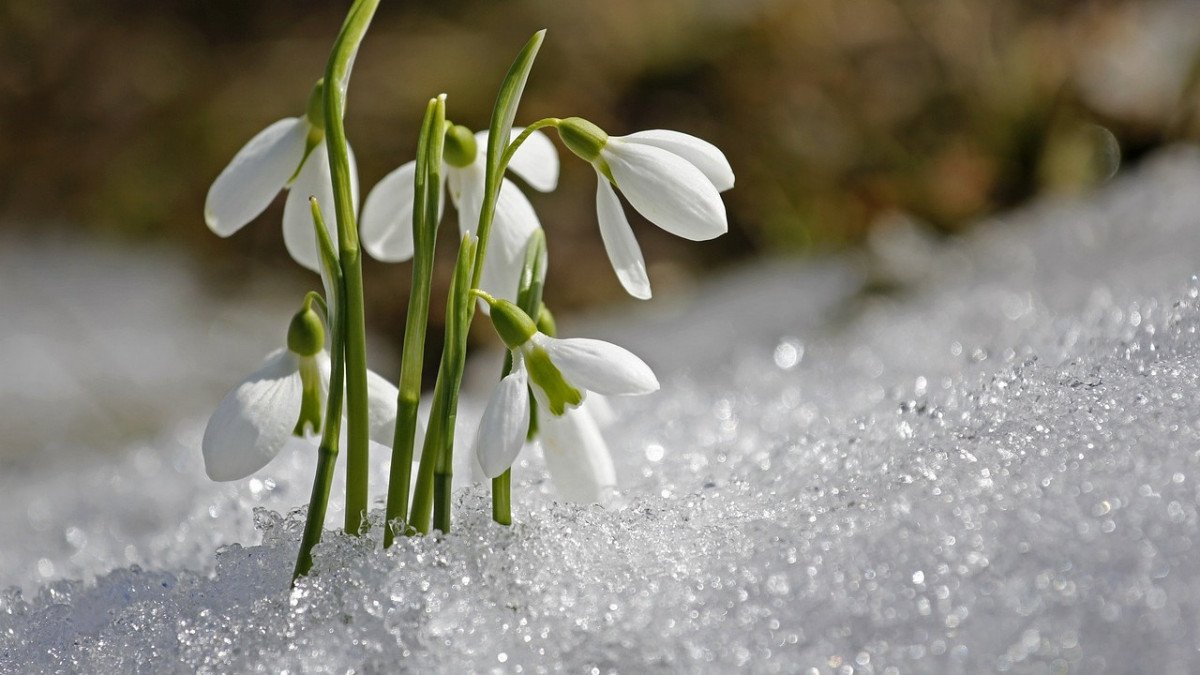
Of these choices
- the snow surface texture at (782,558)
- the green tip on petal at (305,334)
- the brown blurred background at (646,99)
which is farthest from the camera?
the brown blurred background at (646,99)

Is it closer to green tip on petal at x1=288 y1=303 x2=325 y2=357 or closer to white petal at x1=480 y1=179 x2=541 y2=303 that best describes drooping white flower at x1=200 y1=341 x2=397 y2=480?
green tip on petal at x1=288 y1=303 x2=325 y2=357

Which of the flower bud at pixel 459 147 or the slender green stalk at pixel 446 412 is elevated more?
the flower bud at pixel 459 147

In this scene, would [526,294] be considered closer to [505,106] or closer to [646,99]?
[505,106]

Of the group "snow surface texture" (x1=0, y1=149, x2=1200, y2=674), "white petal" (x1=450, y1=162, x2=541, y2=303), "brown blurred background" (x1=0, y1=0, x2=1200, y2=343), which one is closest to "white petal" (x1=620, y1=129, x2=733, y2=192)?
"white petal" (x1=450, y1=162, x2=541, y2=303)

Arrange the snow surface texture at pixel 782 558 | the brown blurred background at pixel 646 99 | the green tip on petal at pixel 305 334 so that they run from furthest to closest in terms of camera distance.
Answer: the brown blurred background at pixel 646 99 < the green tip on petal at pixel 305 334 < the snow surface texture at pixel 782 558

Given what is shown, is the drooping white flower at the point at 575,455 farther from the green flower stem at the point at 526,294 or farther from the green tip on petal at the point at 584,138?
the green tip on petal at the point at 584,138

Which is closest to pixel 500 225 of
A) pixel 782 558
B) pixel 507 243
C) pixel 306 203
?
pixel 507 243

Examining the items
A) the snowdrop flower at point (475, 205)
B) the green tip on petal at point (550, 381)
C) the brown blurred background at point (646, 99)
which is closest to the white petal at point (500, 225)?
the snowdrop flower at point (475, 205)

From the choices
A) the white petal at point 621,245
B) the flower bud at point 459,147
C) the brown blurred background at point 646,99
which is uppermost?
the brown blurred background at point 646,99
